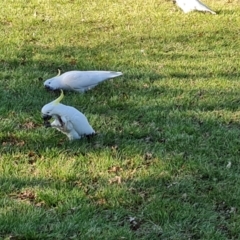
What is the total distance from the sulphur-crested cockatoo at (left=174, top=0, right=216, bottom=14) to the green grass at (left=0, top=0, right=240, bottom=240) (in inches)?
30.7

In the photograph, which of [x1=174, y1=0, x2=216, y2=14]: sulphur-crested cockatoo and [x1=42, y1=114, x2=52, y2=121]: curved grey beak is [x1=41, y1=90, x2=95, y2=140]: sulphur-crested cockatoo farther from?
[x1=174, y1=0, x2=216, y2=14]: sulphur-crested cockatoo

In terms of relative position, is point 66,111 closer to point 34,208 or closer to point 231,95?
point 34,208

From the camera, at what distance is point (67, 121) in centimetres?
448

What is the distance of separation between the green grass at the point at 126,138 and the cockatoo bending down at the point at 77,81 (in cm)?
9

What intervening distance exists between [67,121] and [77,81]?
3.88 feet

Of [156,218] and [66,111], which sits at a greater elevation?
[66,111]

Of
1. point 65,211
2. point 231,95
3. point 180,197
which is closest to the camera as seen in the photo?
A: point 65,211

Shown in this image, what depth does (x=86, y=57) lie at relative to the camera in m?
7.00

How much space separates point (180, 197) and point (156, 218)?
13.6 inches

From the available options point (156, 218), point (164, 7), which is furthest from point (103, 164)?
point (164, 7)

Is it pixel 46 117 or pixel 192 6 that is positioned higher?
pixel 192 6

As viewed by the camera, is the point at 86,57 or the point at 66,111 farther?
Result: the point at 86,57

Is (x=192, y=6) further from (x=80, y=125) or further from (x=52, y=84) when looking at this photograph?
(x=80, y=125)

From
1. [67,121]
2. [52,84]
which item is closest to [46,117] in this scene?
[67,121]
